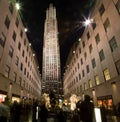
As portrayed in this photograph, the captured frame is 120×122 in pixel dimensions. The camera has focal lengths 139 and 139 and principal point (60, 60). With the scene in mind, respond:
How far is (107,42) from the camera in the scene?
20922 mm

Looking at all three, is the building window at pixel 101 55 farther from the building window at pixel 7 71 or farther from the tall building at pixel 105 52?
the building window at pixel 7 71

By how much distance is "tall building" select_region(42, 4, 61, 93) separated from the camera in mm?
167125

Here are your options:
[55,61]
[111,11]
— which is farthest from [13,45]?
[55,61]

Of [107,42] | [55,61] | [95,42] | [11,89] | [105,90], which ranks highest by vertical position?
[55,61]

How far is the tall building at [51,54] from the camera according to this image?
6580 inches

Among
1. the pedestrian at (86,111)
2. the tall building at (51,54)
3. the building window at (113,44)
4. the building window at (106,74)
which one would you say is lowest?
the pedestrian at (86,111)

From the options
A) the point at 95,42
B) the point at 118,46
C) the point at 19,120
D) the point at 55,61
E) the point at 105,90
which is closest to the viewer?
the point at 19,120

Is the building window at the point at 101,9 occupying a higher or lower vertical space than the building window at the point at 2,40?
higher

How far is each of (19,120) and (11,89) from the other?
15.1 metres

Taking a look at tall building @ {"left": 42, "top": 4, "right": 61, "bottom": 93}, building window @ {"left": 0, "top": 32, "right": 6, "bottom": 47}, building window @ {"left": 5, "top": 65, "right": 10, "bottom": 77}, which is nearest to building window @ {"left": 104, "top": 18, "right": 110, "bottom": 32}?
building window @ {"left": 0, "top": 32, "right": 6, "bottom": 47}

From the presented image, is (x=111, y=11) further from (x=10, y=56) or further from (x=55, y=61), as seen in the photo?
(x=55, y=61)

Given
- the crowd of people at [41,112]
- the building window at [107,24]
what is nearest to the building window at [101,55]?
the building window at [107,24]

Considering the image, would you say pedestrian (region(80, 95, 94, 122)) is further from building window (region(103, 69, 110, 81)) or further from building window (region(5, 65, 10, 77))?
building window (region(5, 65, 10, 77))

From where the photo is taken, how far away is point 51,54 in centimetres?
17100
